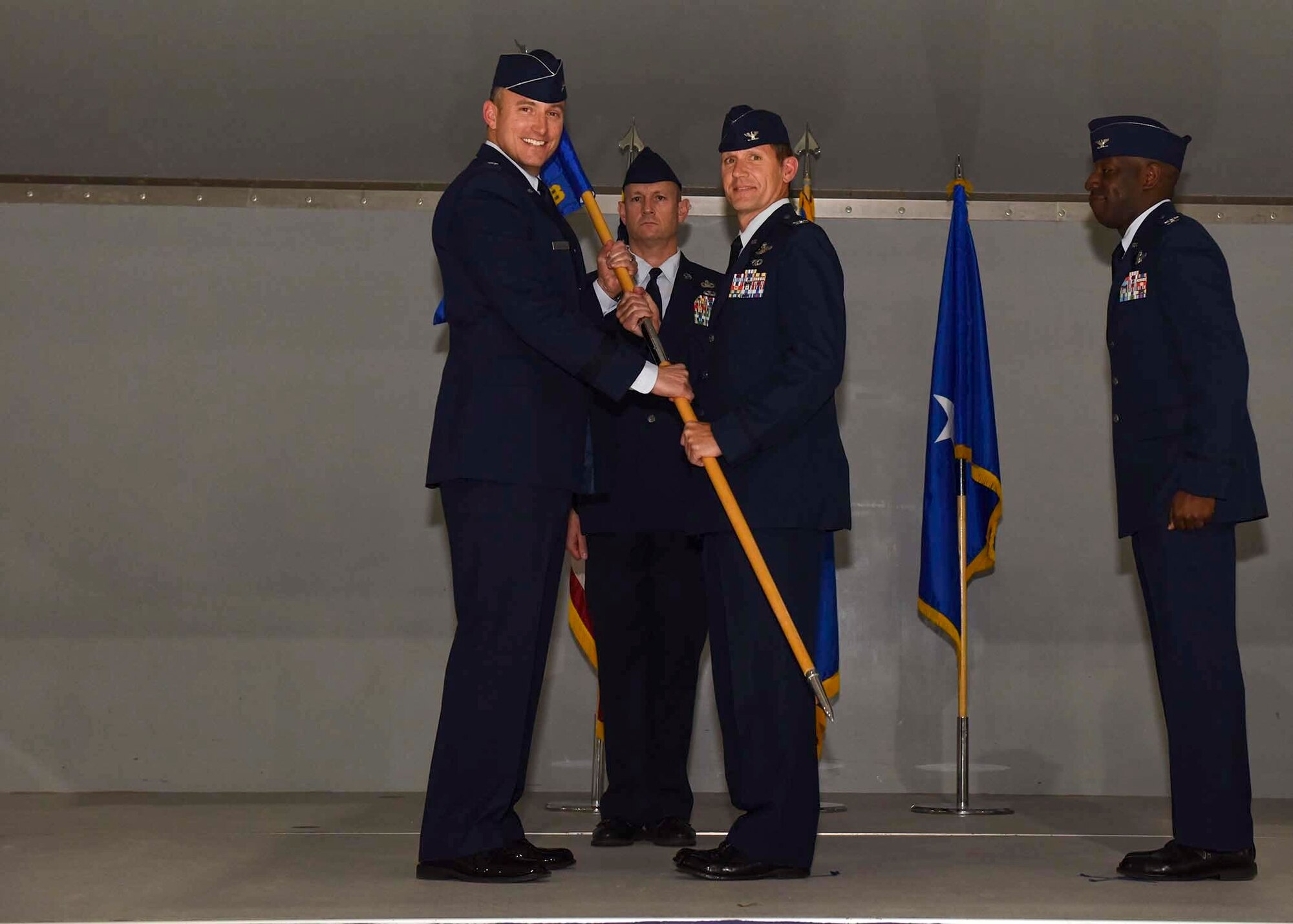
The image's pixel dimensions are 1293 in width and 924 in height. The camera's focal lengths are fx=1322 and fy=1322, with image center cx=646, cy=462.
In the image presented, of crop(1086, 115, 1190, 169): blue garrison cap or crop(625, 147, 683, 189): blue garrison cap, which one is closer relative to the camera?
crop(1086, 115, 1190, 169): blue garrison cap

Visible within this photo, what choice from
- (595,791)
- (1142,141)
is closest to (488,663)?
(595,791)

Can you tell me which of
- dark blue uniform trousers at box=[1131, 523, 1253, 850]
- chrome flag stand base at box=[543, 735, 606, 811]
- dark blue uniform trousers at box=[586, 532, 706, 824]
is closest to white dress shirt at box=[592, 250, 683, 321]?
dark blue uniform trousers at box=[586, 532, 706, 824]

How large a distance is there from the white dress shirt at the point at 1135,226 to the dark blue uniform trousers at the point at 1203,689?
2.31 feet

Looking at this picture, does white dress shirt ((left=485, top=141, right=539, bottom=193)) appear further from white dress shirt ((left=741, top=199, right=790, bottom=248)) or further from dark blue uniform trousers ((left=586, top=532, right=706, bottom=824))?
dark blue uniform trousers ((left=586, top=532, right=706, bottom=824))

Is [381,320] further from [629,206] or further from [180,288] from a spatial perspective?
[629,206]

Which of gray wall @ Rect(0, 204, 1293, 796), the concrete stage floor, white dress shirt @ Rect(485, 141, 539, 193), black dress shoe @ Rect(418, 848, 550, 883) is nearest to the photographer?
the concrete stage floor

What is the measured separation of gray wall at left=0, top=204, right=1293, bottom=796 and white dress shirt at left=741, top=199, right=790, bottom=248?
2108 mm

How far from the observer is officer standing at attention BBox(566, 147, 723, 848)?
3.55m

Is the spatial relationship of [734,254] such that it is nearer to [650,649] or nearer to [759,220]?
[759,220]

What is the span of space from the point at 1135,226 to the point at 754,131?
3.16 ft

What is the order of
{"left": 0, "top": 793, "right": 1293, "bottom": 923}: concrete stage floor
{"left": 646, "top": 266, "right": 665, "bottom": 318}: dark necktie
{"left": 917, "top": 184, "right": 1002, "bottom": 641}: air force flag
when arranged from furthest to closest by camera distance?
{"left": 917, "top": 184, "right": 1002, "bottom": 641}: air force flag
{"left": 646, "top": 266, "right": 665, "bottom": 318}: dark necktie
{"left": 0, "top": 793, "right": 1293, "bottom": 923}: concrete stage floor

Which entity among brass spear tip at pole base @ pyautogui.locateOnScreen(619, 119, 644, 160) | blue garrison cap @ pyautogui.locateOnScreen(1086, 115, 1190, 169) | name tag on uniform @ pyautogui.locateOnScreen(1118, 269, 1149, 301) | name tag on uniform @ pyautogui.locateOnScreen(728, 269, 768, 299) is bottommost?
name tag on uniform @ pyautogui.locateOnScreen(728, 269, 768, 299)

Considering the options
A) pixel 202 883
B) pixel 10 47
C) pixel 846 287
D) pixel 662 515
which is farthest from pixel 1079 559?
pixel 10 47

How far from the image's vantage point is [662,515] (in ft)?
11.9
